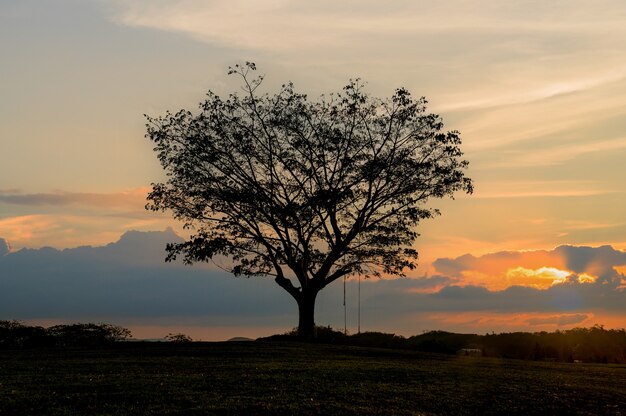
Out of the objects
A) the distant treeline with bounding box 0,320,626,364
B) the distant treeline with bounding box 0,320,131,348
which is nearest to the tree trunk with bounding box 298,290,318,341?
the distant treeline with bounding box 0,320,626,364

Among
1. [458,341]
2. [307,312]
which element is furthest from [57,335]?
[458,341]

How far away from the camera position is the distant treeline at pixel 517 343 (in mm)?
45469

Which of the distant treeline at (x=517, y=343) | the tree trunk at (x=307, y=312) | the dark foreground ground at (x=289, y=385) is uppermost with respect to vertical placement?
the tree trunk at (x=307, y=312)

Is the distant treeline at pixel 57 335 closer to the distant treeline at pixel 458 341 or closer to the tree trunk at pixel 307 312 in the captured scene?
the distant treeline at pixel 458 341

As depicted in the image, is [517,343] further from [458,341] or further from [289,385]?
[289,385]

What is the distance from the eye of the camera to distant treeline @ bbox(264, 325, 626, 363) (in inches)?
1790

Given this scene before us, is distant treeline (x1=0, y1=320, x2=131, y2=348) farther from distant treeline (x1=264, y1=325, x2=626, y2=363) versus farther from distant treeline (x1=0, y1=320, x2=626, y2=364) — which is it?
distant treeline (x1=264, y1=325, x2=626, y2=363)

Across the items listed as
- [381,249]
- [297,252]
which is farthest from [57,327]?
[381,249]

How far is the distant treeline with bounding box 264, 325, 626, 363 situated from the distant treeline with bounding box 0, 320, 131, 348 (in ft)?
30.9

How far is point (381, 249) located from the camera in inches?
1880

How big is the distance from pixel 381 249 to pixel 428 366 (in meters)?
15.7

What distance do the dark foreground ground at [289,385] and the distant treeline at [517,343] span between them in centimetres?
860

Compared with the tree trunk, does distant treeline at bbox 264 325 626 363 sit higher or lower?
lower

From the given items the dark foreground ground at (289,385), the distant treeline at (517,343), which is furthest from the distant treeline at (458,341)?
the dark foreground ground at (289,385)
